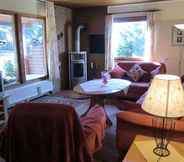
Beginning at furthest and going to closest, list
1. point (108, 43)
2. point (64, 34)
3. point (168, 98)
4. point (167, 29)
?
point (64, 34) → point (108, 43) → point (167, 29) → point (168, 98)

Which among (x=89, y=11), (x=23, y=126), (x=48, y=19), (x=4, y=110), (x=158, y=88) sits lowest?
(x=4, y=110)

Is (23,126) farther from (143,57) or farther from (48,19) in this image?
(143,57)

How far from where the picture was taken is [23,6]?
4.75 m

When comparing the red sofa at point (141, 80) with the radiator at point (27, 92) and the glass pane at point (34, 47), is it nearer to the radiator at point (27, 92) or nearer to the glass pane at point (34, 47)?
the radiator at point (27, 92)

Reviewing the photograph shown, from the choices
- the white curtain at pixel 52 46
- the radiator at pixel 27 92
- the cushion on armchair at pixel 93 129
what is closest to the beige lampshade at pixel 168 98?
the cushion on armchair at pixel 93 129

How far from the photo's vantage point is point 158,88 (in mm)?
1449

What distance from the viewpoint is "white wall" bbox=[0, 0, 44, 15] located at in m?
4.31

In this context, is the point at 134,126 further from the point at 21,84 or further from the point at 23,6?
the point at 23,6

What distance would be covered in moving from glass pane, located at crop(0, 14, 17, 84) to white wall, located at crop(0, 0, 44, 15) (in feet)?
0.67

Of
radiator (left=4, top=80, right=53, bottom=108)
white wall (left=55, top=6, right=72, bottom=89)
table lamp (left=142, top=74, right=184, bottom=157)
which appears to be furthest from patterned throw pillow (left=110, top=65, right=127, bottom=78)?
table lamp (left=142, top=74, right=184, bottom=157)

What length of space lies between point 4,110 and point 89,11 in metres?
4.21

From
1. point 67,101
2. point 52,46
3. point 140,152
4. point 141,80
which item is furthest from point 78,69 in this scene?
point 140,152

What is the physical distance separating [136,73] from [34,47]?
108 inches

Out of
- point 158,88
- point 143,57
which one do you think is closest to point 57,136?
point 158,88
